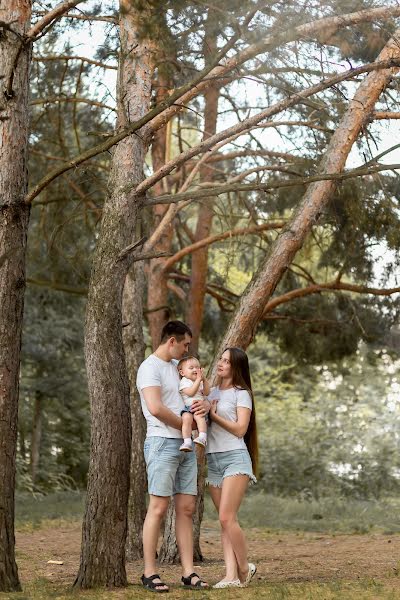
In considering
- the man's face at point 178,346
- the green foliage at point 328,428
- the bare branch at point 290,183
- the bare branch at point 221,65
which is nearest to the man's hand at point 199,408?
the man's face at point 178,346

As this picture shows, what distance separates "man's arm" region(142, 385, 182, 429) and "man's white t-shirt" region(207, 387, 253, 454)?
16.6 inches

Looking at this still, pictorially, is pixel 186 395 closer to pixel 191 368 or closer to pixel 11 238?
pixel 191 368

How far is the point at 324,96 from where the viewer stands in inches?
381

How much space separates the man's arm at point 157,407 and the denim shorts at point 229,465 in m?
0.50

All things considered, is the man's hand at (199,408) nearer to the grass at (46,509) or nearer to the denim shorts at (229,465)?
the denim shorts at (229,465)

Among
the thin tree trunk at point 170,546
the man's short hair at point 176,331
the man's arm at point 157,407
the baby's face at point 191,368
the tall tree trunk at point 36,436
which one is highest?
the tall tree trunk at point 36,436

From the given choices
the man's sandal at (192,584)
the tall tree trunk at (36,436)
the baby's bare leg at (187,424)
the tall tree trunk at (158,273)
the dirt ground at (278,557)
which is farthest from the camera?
the tall tree trunk at (36,436)

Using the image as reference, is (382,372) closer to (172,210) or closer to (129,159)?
(172,210)

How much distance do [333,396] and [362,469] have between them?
4635 millimetres

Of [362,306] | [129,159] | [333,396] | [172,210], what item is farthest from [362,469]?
[129,159]

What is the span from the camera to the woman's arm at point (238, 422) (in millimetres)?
Answer: 6398

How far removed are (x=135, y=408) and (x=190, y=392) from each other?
13.3 feet

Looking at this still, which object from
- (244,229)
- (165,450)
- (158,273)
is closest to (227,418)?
(165,450)

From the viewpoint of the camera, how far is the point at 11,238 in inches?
260
